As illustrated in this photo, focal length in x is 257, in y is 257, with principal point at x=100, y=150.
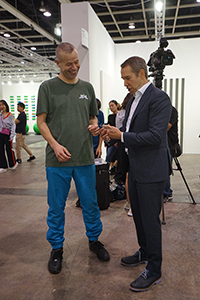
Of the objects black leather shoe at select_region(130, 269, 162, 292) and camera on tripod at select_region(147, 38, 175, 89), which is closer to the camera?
black leather shoe at select_region(130, 269, 162, 292)

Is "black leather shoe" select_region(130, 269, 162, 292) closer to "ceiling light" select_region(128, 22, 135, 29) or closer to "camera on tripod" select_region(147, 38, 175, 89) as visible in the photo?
"camera on tripod" select_region(147, 38, 175, 89)

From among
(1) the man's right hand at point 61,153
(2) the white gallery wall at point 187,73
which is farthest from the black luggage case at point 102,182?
(2) the white gallery wall at point 187,73

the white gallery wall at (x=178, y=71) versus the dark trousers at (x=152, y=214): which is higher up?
the white gallery wall at (x=178, y=71)

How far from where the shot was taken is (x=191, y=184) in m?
4.52

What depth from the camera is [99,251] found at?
7.28 feet

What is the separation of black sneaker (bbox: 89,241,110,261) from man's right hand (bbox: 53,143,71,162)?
881 millimetres

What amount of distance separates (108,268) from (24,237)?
1033mm

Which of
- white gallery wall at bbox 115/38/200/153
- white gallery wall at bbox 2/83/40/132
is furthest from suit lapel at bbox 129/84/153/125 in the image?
white gallery wall at bbox 2/83/40/132

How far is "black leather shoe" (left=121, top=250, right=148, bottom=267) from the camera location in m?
2.10

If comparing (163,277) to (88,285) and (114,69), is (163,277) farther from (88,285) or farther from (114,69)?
(114,69)

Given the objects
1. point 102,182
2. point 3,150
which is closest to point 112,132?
point 102,182

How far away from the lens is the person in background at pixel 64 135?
1938 mm

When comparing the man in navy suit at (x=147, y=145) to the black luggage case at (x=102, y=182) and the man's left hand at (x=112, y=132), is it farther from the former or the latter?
the black luggage case at (x=102, y=182)

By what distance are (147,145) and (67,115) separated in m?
0.69
